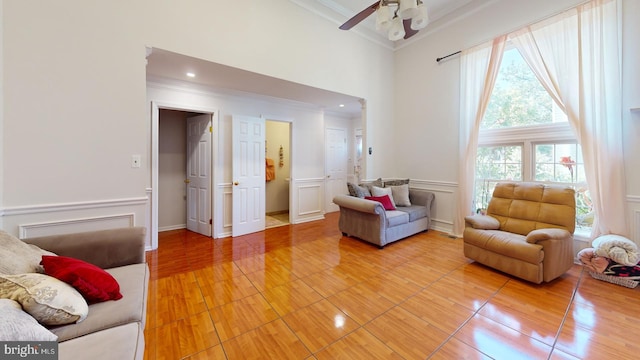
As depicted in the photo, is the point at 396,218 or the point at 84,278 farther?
the point at 396,218

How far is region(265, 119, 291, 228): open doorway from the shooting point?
5867 mm

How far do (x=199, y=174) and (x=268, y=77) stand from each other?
217cm

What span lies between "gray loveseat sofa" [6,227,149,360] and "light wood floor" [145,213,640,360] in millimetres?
453

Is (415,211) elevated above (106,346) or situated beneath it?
elevated above

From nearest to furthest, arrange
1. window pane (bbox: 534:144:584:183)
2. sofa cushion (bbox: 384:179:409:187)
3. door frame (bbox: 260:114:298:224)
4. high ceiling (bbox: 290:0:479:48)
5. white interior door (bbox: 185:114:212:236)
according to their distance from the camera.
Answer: window pane (bbox: 534:144:584:183) → high ceiling (bbox: 290:0:479:48) → white interior door (bbox: 185:114:212:236) → sofa cushion (bbox: 384:179:409:187) → door frame (bbox: 260:114:298:224)

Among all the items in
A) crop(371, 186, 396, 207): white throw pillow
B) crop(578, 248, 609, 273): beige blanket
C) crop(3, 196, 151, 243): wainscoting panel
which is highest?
crop(371, 186, 396, 207): white throw pillow

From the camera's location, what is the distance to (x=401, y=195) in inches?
165

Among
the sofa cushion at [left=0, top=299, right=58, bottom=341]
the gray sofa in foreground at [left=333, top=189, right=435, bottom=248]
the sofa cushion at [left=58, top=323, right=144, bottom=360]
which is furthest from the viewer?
the gray sofa in foreground at [left=333, top=189, right=435, bottom=248]

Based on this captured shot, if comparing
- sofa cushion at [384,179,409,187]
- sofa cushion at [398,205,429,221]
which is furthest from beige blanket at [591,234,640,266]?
sofa cushion at [384,179,409,187]

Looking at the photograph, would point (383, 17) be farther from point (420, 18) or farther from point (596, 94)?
point (596, 94)

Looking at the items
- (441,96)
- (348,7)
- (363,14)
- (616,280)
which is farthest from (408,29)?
(616,280)

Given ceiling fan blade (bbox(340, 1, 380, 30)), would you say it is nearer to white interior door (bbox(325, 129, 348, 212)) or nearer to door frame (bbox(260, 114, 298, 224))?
door frame (bbox(260, 114, 298, 224))

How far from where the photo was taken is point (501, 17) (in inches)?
135

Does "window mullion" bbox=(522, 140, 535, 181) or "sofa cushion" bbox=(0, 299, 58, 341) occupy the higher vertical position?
"window mullion" bbox=(522, 140, 535, 181)
